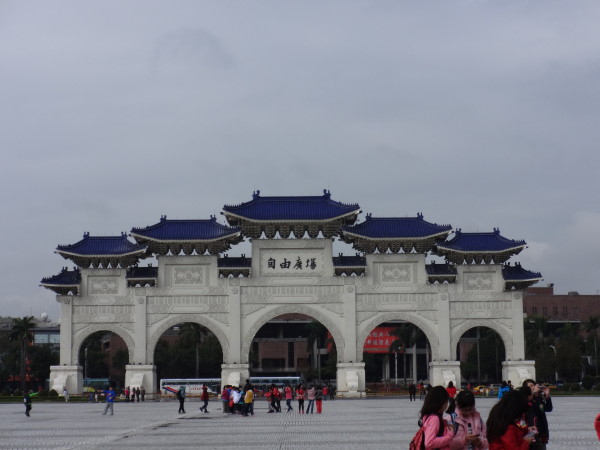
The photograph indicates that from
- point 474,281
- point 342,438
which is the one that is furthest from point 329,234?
point 342,438

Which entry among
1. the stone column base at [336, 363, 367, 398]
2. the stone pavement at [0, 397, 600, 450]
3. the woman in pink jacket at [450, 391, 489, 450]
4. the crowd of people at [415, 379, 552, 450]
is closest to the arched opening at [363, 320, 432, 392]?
the stone column base at [336, 363, 367, 398]

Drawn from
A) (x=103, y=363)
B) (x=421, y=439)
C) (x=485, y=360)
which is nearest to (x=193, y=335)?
(x=103, y=363)

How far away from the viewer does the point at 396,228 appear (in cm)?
4556

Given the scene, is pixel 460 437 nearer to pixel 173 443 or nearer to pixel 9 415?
pixel 173 443

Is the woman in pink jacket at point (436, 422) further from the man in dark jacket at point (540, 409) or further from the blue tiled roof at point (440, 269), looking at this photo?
the blue tiled roof at point (440, 269)

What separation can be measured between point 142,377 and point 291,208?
36.0 ft

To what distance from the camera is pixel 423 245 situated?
1786 inches

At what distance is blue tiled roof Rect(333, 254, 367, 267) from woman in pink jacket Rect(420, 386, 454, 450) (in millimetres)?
36745

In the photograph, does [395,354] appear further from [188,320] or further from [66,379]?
[66,379]

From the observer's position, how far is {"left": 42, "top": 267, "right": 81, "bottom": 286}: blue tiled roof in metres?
45.2

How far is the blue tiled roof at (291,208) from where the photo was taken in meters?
44.7

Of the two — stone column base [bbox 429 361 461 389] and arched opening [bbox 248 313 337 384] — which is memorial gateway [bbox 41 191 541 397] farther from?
arched opening [bbox 248 313 337 384]

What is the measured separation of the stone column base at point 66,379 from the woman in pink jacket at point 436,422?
3907 centimetres

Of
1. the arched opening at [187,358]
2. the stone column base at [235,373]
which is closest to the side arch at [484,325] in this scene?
the stone column base at [235,373]
